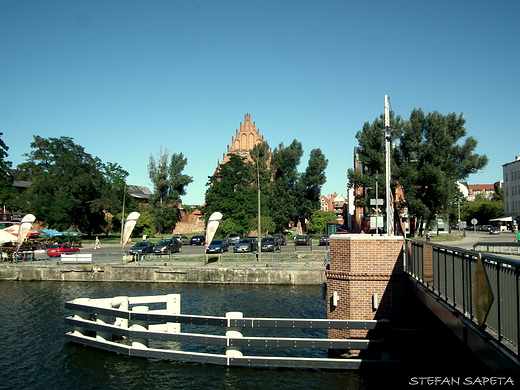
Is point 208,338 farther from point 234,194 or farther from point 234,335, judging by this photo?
point 234,194

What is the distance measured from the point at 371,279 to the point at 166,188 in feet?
236

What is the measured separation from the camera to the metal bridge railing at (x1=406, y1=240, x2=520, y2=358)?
5.67 meters

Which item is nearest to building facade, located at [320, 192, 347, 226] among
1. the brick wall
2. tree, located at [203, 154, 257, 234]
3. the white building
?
the white building

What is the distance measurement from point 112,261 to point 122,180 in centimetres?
4322

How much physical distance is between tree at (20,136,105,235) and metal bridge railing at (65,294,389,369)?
50.2 metres

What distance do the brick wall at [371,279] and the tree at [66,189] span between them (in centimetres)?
5581

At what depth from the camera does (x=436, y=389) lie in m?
9.93

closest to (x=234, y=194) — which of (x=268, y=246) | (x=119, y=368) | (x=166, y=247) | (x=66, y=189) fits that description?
(x=66, y=189)

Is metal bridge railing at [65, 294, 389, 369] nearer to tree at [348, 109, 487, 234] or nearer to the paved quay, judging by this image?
the paved quay

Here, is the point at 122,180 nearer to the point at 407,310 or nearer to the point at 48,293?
the point at 48,293

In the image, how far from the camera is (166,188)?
81.5 meters

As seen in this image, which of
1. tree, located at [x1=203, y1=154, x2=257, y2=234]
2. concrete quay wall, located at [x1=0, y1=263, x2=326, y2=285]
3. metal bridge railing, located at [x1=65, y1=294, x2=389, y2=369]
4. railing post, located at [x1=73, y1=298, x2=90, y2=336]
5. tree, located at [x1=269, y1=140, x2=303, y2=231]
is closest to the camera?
metal bridge railing, located at [x1=65, y1=294, x2=389, y2=369]

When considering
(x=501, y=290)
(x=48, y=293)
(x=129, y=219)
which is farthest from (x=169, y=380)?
→ (x=129, y=219)

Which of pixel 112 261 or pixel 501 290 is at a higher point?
pixel 501 290
